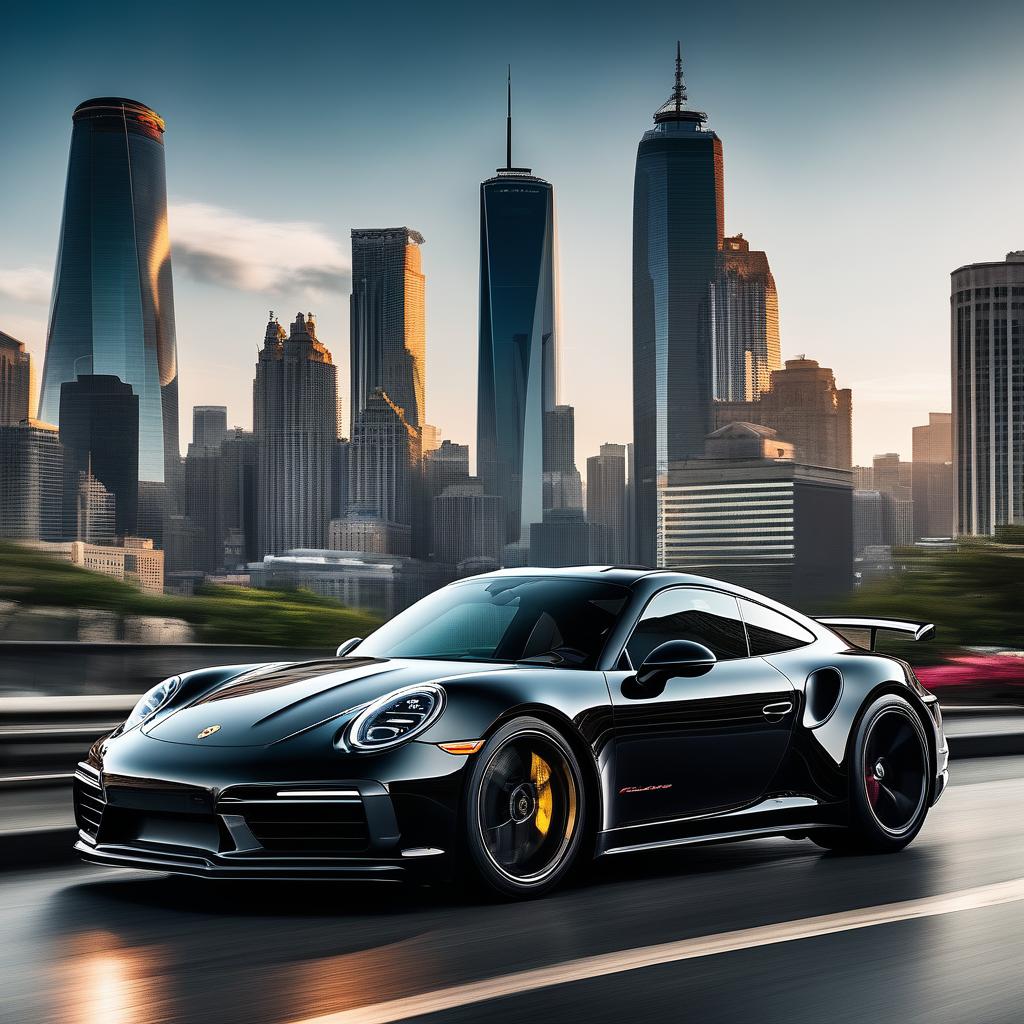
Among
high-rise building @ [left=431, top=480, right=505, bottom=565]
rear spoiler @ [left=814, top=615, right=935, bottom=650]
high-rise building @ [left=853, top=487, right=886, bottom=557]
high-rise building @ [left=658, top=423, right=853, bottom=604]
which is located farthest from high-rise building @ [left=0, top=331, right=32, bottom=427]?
rear spoiler @ [left=814, top=615, right=935, bottom=650]

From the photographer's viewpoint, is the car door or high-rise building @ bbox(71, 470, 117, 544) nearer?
the car door

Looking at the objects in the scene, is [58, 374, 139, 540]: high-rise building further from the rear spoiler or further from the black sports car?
the black sports car

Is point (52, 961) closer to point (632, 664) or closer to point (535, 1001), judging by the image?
point (535, 1001)

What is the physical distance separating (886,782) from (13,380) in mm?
120045

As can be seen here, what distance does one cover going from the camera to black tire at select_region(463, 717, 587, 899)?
A: 498 centimetres

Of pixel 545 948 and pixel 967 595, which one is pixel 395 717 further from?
pixel 967 595

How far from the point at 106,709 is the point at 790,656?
3818 millimetres

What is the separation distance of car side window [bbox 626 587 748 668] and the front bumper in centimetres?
143

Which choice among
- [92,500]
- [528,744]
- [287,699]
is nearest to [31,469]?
[92,500]

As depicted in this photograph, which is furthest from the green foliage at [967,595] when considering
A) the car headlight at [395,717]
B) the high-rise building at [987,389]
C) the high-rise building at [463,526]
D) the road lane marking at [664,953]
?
the high-rise building at [463,526]

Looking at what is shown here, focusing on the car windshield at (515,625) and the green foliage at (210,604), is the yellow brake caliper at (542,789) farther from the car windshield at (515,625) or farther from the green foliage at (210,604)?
the green foliage at (210,604)

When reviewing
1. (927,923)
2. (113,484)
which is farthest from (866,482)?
(927,923)

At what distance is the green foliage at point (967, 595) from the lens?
1762 cm

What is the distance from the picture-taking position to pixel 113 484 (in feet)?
481
